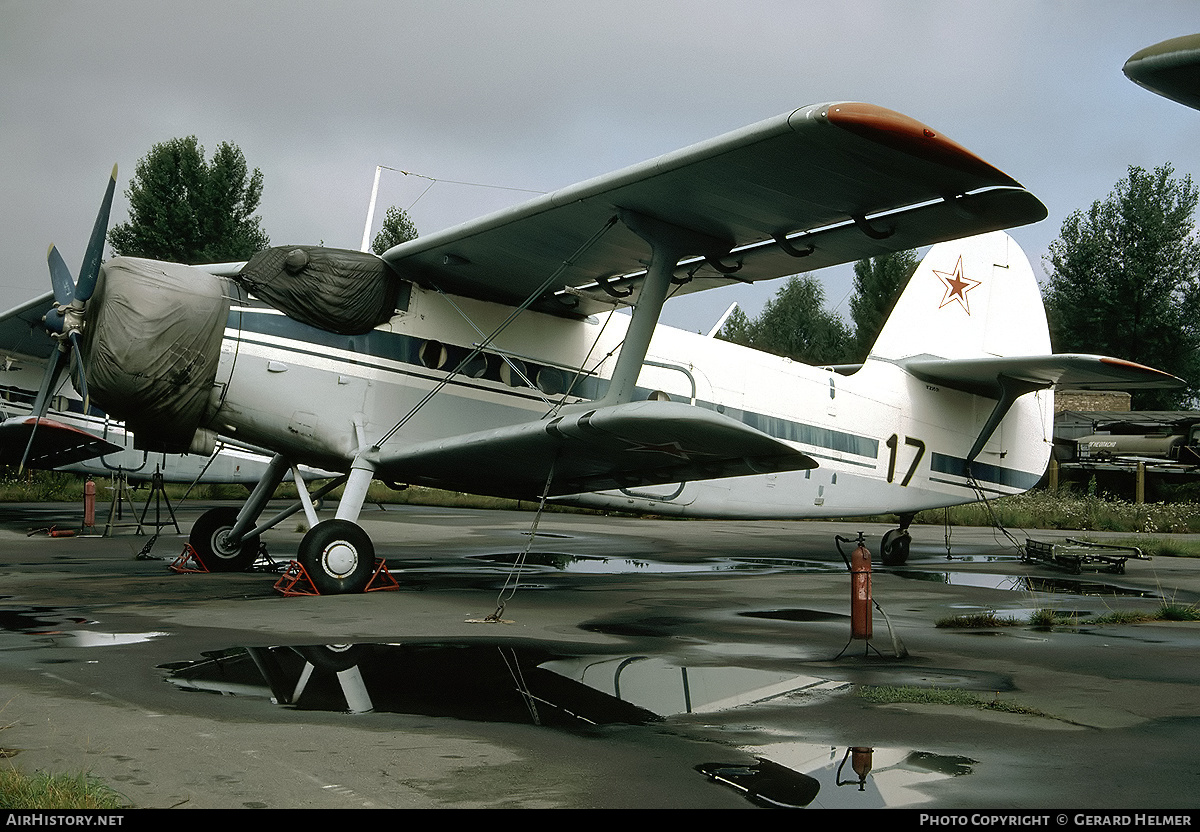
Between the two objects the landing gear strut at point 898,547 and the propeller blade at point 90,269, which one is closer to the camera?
the propeller blade at point 90,269

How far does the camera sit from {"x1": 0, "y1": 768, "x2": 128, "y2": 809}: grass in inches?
111

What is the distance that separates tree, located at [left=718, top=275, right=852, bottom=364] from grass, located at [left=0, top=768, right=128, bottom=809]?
67.2 meters

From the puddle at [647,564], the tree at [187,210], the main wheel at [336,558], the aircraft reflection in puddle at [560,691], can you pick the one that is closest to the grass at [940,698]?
the aircraft reflection in puddle at [560,691]

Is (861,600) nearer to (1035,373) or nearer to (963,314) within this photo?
(1035,373)

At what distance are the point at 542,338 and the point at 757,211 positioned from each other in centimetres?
304

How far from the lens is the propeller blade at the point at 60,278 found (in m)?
9.12

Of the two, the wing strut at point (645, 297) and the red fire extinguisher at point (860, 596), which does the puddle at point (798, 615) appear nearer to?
the red fire extinguisher at point (860, 596)

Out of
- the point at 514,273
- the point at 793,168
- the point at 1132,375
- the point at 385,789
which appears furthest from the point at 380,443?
the point at 1132,375

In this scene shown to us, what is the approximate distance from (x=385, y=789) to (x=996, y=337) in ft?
41.6

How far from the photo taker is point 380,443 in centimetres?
943

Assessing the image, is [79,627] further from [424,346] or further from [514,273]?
[514,273]

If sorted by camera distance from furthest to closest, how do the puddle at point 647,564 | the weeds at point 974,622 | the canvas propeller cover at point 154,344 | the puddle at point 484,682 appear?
1. the puddle at point 647,564
2. the canvas propeller cover at point 154,344
3. the weeds at point 974,622
4. the puddle at point 484,682

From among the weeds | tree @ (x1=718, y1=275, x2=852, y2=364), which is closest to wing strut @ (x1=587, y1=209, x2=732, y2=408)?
the weeds

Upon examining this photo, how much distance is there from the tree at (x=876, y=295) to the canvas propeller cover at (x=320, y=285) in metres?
48.1
